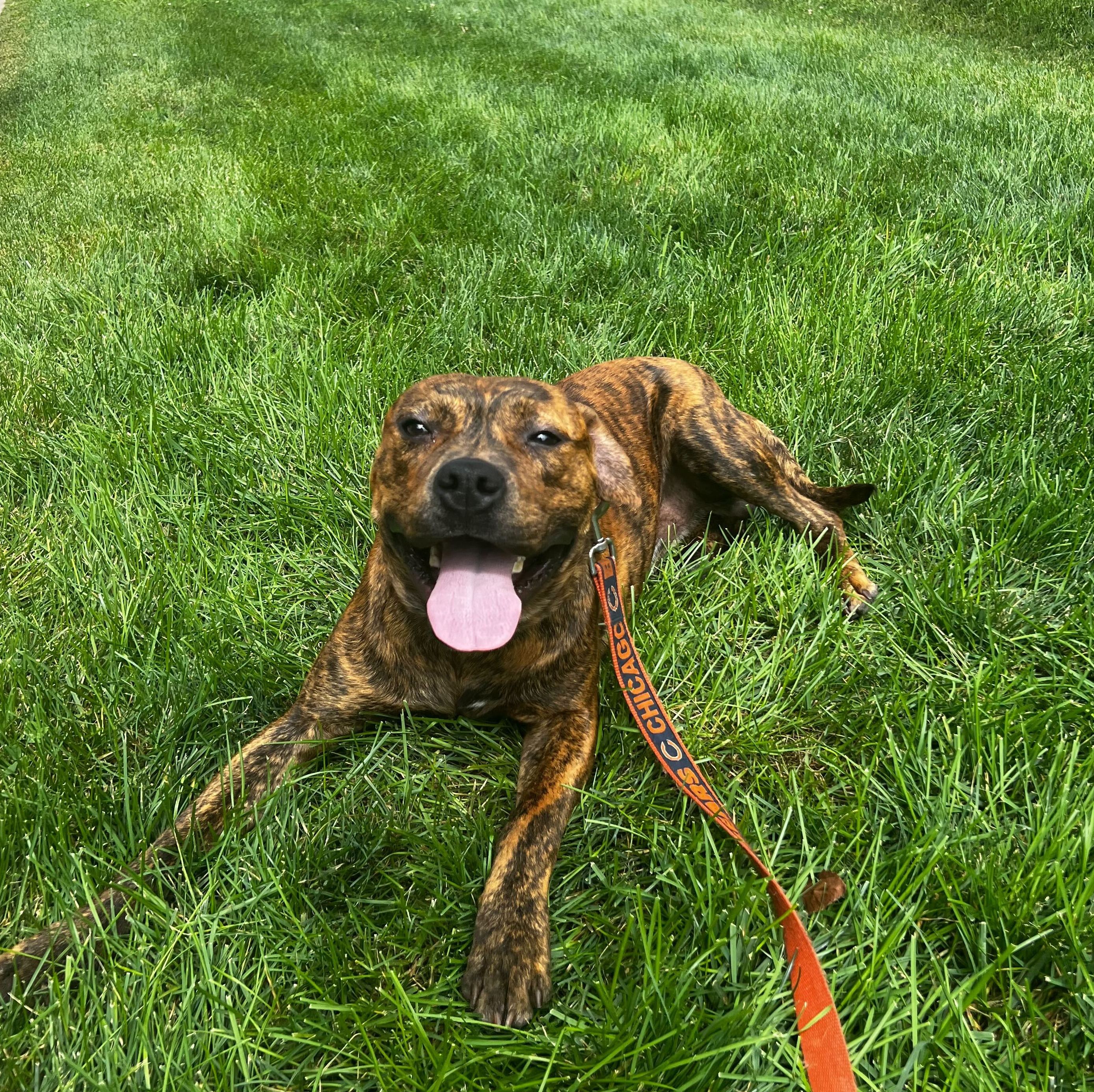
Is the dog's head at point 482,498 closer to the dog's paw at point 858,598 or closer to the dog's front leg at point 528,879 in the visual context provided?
the dog's front leg at point 528,879

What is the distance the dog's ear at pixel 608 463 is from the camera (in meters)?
2.56

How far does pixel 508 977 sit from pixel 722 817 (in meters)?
0.56

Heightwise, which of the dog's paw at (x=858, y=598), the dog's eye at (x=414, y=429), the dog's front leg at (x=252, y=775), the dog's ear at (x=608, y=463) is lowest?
the dog's paw at (x=858, y=598)

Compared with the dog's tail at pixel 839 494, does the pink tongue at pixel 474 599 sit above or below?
above

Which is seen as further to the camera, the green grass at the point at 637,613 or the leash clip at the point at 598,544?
the leash clip at the point at 598,544

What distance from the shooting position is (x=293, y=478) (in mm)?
3045

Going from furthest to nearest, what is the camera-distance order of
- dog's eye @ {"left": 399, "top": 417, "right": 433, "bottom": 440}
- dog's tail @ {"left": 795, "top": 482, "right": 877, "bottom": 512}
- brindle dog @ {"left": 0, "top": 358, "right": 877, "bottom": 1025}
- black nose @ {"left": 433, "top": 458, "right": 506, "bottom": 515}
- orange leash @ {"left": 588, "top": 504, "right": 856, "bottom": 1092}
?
dog's tail @ {"left": 795, "top": 482, "right": 877, "bottom": 512}
dog's eye @ {"left": 399, "top": 417, "right": 433, "bottom": 440}
black nose @ {"left": 433, "top": 458, "right": 506, "bottom": 515}
brindle dog @ {"left": 0, "top": 358, "right": 877, "bottom": 1025}
orange leash @ {"left": 588, "top": 504, "right": 856, "bottom": 1092}

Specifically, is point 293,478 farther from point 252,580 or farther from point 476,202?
point 476,202

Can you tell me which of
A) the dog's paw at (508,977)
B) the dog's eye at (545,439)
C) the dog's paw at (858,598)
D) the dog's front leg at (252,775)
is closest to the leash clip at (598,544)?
the dog's eye at (545,439)

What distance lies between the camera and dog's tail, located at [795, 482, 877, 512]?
2.84m

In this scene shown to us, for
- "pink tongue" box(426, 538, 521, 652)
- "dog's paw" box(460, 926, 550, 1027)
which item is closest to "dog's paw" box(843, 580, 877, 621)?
"pink tongue" box(426, 538, 521, 652)

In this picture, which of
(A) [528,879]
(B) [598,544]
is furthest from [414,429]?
(A) [528,879]

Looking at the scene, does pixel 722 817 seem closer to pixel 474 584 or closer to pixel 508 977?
pixel 508 977

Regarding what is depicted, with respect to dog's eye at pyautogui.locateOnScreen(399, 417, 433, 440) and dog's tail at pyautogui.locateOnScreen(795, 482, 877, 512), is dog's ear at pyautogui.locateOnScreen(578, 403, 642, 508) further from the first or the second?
dog's tail at pyautogui.locateOnScreen(795, 482, 877, 512)
